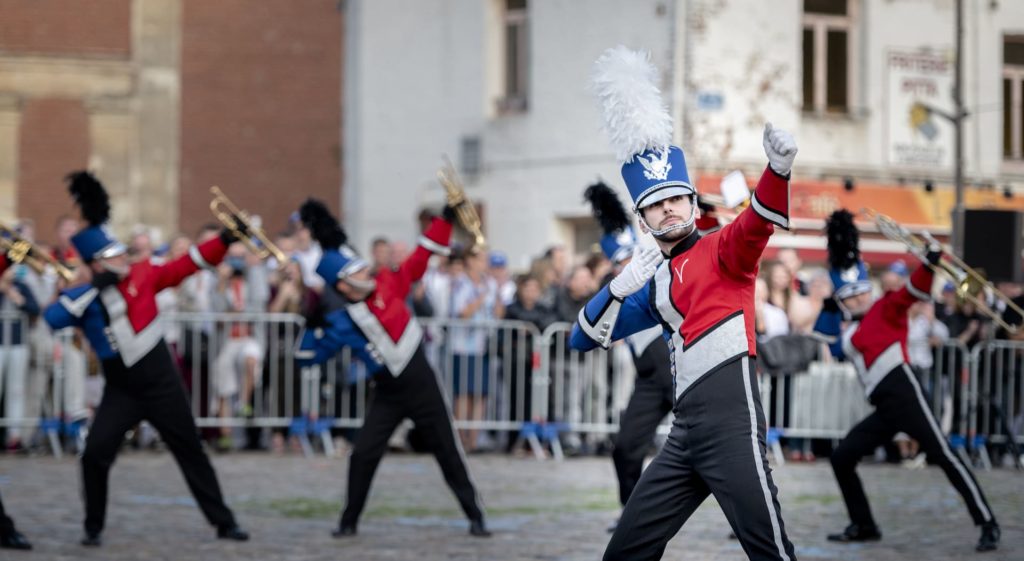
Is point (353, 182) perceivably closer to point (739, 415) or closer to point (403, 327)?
point (403, 327)

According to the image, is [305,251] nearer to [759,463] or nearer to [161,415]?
[161,415]

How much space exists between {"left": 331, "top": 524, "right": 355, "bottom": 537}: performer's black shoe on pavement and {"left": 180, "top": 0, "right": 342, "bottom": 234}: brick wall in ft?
71.3

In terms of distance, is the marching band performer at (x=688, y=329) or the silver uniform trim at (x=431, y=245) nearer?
the marching band performer at (x=688, y=329)

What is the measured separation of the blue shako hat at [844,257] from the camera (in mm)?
10906

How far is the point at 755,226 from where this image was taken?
6621 mm

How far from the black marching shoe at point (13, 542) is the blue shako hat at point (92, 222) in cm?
184

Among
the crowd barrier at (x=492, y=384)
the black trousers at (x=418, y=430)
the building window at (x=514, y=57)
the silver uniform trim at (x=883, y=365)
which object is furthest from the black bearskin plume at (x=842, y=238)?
the building window at (x=514, y=57)

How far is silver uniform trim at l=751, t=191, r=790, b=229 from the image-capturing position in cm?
648

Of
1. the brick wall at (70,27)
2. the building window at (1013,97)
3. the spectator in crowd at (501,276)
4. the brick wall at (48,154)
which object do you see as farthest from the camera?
the brick wall at (70,27)

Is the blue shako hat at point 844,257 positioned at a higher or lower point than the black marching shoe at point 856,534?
higher

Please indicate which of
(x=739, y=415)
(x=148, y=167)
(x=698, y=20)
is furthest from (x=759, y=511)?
(x=148, y=167)

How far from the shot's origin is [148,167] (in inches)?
1292

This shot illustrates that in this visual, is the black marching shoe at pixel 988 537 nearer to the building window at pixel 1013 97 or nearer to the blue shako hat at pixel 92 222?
the blue shako hat at pixel 92 222

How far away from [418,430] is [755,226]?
18.0 feet
